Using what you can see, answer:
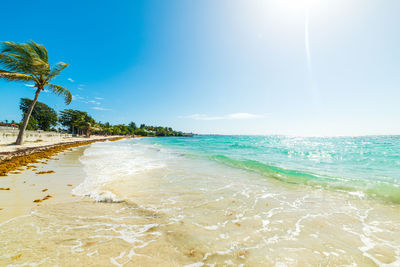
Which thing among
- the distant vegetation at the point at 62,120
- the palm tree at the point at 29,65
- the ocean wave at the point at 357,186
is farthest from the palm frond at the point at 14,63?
the distant vegetation at the point at 62,120

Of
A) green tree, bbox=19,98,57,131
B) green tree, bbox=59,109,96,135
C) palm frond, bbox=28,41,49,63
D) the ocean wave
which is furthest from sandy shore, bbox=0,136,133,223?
green tree, bbox=19,98,57,131

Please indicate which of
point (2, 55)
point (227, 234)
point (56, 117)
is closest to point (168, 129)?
point (56, 117)

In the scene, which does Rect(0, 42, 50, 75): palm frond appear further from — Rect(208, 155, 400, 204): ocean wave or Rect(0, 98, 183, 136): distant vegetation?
Rect(0, 98, 183, 136): distant vegetation

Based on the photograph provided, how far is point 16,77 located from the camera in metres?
13.6

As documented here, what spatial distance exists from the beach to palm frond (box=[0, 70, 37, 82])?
12.7 m

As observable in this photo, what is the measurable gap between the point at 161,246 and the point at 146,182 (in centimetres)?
452

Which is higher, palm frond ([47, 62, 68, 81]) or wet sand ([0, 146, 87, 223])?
palm frond ([47, 62, 68, 81])

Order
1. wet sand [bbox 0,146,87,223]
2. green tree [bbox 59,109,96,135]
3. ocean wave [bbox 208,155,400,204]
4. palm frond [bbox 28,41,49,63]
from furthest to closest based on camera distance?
green tree [bbox 59,109,96,135]
palm frond [bbox 28,41,49,63]
ocean wave [bbox 208,155,400,204]
wet sand [bbox 0,146,87,223]

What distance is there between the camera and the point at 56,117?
293 feet

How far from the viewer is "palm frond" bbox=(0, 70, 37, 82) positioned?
12755 millimetres

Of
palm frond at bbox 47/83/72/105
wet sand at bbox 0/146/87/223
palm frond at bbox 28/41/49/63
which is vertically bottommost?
wet sand at bbox 0/146/87/223

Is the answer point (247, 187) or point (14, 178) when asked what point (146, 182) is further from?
point (14, 178)

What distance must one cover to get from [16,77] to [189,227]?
66.2ft

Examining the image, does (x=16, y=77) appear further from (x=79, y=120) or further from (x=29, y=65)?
(x=79, y=120)
